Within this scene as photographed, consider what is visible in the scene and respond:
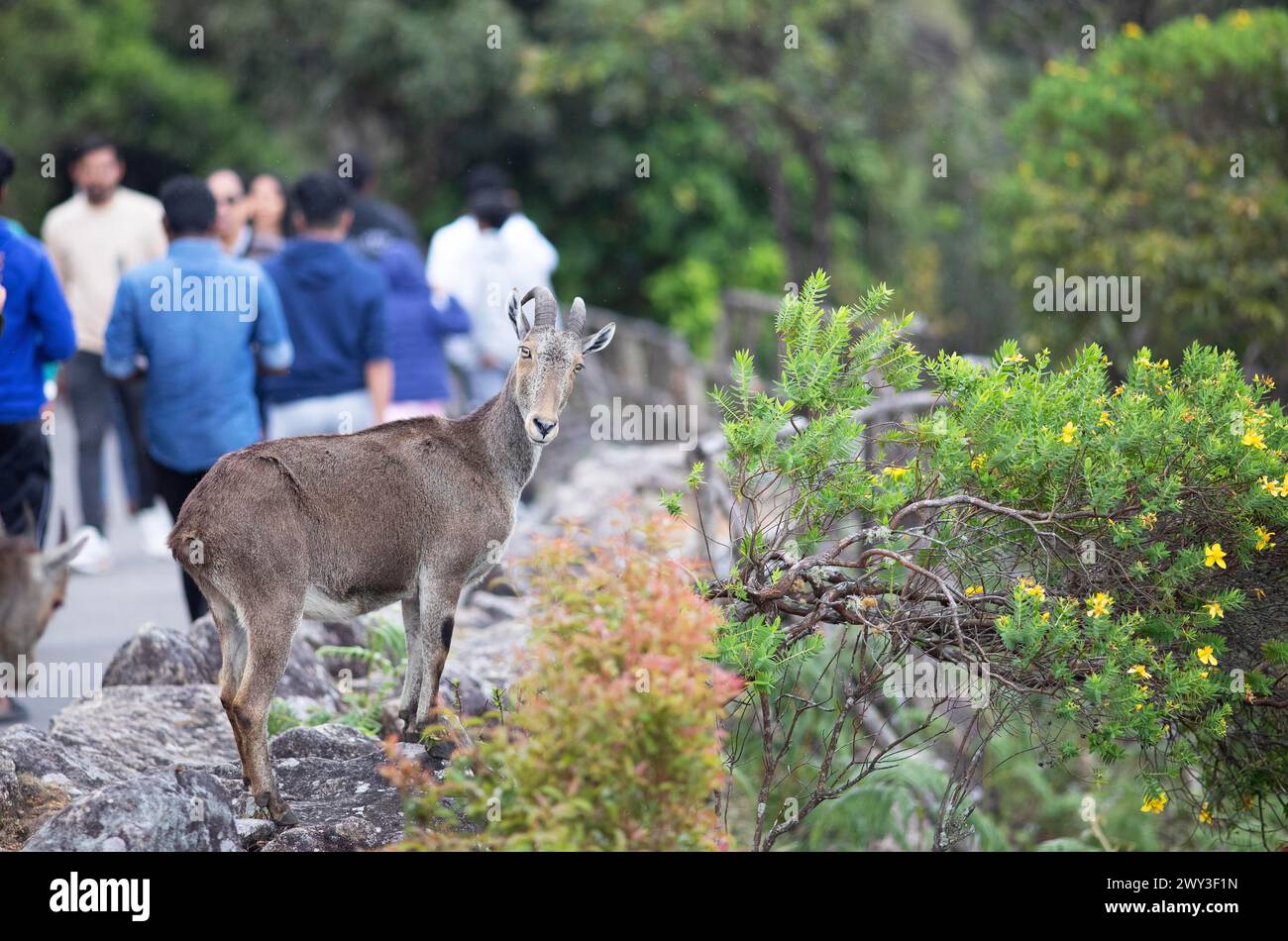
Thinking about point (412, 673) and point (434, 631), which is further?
point (412, 673)

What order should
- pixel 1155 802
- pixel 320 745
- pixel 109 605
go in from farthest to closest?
pixel 109 605, pixel 320 745, pixel 1155 802

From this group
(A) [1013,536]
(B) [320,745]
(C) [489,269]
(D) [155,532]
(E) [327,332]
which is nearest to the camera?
(A) [1013,536]

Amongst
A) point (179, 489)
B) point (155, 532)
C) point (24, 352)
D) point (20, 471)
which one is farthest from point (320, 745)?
point (155, 532)

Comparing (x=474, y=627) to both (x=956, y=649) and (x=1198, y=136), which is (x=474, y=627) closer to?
(x=956, y=649)

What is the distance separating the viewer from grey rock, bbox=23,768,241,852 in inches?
200

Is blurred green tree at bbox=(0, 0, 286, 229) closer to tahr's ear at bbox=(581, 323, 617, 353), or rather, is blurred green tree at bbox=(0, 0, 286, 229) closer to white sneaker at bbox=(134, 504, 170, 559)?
white sneaker at bbox=(134, 504, 170, 559)

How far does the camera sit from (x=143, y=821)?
5.12 m

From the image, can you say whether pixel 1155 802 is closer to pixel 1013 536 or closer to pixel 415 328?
pixel 1013 536

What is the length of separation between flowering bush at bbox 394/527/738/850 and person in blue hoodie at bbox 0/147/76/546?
3772 millimetres

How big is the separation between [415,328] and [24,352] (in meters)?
3.04

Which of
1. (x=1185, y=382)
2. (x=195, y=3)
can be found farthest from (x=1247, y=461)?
(x=195, y=3)

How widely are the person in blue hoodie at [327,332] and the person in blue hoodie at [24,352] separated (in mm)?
1311

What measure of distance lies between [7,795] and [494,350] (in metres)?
5.74

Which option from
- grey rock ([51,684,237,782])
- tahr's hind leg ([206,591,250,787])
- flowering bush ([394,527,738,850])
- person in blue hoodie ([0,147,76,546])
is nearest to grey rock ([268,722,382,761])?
grey rock ([51,684,237,782])
